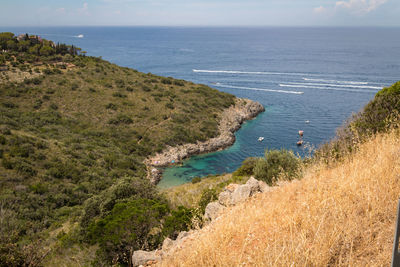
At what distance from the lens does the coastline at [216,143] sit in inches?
1305

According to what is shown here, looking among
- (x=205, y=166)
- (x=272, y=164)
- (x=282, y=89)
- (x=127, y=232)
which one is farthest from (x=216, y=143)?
(x=282, y=89)

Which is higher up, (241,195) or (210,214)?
(241,195)

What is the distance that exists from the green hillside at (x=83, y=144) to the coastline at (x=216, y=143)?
4.27ft

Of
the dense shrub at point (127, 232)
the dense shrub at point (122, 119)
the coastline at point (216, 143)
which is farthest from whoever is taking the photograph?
the dense shrub at point (122, 119)

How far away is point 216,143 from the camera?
3856cm

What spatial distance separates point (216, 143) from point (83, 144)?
1825 cm

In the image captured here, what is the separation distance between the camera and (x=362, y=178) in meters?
5.12

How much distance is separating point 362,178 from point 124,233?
23.3ft

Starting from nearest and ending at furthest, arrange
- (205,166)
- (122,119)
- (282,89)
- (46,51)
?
(205,166), (122,119), (46,51), (282,89)

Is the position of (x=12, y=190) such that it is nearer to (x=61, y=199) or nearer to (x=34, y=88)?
(x=61, y=199)

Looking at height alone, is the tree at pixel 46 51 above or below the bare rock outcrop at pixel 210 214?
above

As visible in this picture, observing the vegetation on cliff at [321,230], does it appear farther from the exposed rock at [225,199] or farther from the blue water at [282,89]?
the blue water at [282,89]

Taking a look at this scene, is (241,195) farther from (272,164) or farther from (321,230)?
(272,164)

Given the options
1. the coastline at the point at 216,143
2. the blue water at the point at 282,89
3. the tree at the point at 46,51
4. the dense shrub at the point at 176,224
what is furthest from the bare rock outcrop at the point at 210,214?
the tree at the point at 46,51
